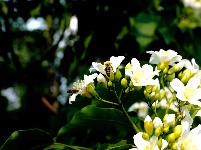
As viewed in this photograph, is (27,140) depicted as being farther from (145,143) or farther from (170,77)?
(170,77)

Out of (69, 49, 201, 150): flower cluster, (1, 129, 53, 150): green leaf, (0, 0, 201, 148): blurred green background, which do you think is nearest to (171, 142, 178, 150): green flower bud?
(69, 49, 201, 150): flower cluster

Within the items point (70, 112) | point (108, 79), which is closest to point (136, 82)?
point (108, 79)

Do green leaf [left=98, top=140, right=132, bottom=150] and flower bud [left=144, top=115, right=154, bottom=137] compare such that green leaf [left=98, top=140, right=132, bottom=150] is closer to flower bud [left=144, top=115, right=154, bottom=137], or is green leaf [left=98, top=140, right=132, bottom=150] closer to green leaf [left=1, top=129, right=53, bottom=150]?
flower bud [left=144, top=115, right=154, bottom=137]

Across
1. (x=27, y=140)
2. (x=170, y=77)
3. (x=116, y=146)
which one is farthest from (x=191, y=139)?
(x=27, y=140)

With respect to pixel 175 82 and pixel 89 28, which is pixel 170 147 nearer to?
pixel 175 82

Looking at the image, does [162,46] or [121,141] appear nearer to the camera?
[121,141]
